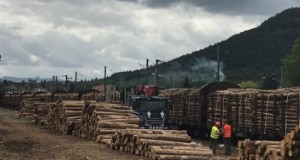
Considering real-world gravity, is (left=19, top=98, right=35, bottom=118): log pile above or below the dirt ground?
above

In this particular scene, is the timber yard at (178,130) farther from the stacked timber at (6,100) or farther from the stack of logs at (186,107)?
the stacked timber at (6,100)

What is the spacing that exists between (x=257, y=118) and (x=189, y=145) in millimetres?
5782

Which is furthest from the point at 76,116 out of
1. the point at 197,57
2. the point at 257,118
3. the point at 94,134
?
the point at 197,57

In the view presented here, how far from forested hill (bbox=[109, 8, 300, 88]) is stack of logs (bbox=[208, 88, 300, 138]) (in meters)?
95.6

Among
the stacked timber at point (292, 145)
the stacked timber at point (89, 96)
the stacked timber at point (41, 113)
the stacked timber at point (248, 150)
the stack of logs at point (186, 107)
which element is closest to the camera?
the stacked timber at point (292, 145)

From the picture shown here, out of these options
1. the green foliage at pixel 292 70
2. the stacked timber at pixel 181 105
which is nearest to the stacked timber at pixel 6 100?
the green foliage at pixel 292 70

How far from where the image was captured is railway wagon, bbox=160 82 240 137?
101 feet

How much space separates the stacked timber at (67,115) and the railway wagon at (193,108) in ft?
19.4

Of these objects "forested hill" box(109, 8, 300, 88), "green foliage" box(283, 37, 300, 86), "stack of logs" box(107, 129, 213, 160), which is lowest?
"stack of logs" box(107, 129, 213, 160)

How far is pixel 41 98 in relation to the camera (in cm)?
5775

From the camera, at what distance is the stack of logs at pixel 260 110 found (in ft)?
73.2

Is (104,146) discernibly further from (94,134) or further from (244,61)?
(244,61)

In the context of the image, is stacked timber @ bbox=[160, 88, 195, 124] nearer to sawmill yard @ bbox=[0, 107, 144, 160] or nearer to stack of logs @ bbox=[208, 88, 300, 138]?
stack of logs @ bbox=[208, 88, 300, 138]

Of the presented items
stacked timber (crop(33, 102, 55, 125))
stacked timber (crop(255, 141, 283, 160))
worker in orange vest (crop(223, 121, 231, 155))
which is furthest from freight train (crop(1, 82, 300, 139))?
stacked timber (crop(33, 102, 55, 125))
